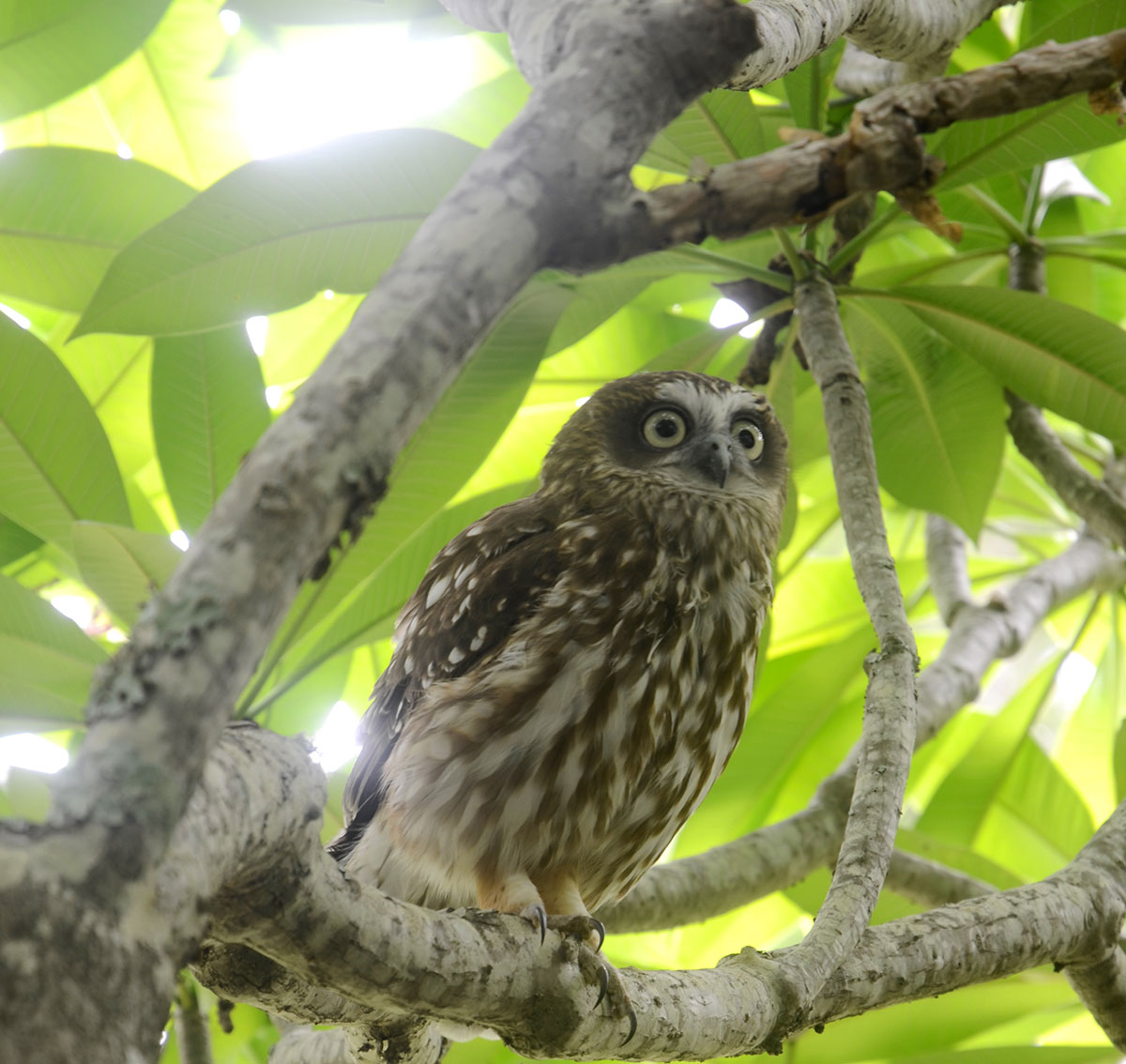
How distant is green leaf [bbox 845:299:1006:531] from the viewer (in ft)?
10.1

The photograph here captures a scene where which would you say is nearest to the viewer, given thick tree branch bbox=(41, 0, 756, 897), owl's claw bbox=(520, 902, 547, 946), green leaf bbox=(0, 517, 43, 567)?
thick tree branch bbox=(41, 0, 756, 897)

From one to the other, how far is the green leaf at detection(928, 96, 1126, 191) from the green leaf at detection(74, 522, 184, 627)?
1818 millimetres

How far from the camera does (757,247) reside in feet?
9.84

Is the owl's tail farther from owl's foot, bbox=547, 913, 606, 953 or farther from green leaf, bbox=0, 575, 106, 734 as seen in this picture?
green leaf, bbox=0, 575, 106, 734

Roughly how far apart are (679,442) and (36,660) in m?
1.51

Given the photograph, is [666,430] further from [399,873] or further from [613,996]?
Result: [613,996]

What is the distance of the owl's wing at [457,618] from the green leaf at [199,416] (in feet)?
1.87

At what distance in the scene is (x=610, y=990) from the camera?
1.63 meters

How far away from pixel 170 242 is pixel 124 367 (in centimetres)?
114

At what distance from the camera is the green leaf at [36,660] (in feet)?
7.69

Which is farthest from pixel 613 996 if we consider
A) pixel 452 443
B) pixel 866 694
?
pixel 452 443

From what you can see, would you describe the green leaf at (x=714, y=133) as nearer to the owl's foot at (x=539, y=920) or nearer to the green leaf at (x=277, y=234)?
the green leaf at (x=277, y=234)

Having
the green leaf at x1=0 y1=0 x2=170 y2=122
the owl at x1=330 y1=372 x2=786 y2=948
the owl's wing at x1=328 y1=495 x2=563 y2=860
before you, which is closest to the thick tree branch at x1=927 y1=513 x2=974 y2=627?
the owl at x1=330 y1=372 x2=786 y2=948

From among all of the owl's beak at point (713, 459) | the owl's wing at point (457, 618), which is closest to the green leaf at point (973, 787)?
the owl's beak at point (713, 459)
